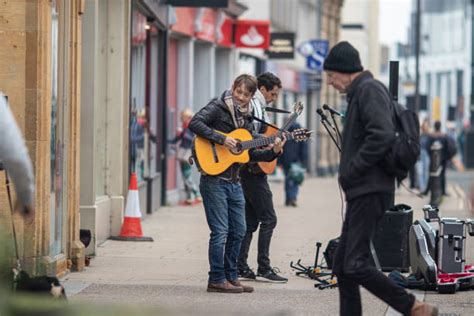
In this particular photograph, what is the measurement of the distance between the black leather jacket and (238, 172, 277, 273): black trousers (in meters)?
0.74

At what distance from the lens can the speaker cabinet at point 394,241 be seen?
43.1 feet

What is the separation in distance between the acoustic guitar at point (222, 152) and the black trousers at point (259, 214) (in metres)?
0.91

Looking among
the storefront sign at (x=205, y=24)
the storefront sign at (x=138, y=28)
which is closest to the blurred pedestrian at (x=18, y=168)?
the storefront sign at (x=138, y=28)

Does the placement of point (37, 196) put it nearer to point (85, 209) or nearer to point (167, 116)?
point (85, 209)

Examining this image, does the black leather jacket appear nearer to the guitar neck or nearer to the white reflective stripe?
the guitar neck

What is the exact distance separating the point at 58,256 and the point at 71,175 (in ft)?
2.68

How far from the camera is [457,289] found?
11.7 metres

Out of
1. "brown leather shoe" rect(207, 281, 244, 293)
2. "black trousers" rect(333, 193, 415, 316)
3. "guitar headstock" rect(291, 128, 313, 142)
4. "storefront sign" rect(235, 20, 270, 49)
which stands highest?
"storefront sign" rect(235, 20, 270, 49)

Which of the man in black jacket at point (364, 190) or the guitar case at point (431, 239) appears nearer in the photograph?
the man in black jacket at point (364, 190)

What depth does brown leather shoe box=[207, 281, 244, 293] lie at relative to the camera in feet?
37.4

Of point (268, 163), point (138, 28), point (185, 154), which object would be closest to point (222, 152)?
point (268, 163)

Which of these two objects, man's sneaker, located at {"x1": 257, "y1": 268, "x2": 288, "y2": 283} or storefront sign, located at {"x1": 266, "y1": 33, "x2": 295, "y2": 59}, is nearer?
man's sneaker, located at {"x1": 257, "y1": 268, "x2": 288, "y2": 283}

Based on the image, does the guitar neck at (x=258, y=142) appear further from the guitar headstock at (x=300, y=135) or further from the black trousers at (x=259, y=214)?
the black trousers at (x=259, y=214)

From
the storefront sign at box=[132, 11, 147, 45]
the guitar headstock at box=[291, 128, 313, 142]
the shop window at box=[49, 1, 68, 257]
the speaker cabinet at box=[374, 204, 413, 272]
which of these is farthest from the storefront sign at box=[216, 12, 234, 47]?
the guitar headstock at box=[291, 128, 313, 142]
